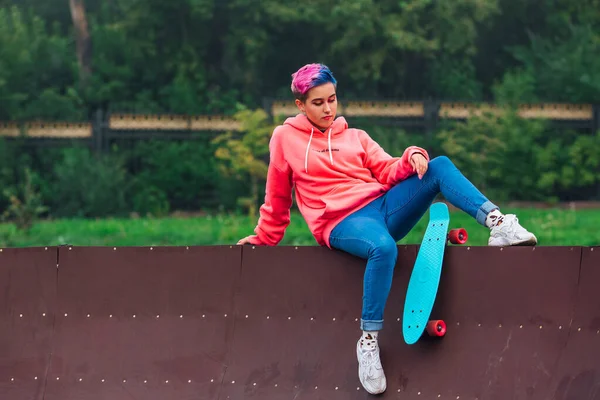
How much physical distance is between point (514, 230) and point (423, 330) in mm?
467

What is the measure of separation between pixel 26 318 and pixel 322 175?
1.22 meters

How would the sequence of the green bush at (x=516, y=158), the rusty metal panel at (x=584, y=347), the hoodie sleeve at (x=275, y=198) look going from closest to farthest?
1. the rusty metal panel at (x=584, y=347)
2. the hoodie sleeve at (x=275, y=198)
3. the green bush at (x=516, y=158)

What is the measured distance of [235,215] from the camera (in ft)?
64.8

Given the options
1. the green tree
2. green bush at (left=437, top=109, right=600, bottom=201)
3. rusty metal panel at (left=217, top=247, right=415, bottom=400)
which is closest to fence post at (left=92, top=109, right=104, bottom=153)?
the green tree

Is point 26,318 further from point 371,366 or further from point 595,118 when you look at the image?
point 595,118

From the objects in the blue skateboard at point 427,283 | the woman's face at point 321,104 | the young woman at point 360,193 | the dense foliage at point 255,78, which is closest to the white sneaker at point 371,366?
the young woman at point 360,193

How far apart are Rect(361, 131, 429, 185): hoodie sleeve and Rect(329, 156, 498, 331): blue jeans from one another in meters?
0.04

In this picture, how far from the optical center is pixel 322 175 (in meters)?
4.14

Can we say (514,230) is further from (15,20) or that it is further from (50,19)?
(50,19)

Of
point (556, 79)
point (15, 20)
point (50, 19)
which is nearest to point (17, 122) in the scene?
point (15, 20)

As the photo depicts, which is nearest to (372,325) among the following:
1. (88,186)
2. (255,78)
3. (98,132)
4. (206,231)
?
(206,231)

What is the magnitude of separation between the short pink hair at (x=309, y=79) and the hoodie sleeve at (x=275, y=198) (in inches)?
7.5

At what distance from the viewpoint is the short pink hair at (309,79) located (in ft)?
13.4

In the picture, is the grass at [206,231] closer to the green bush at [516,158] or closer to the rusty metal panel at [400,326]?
the green bush at [516,158]
